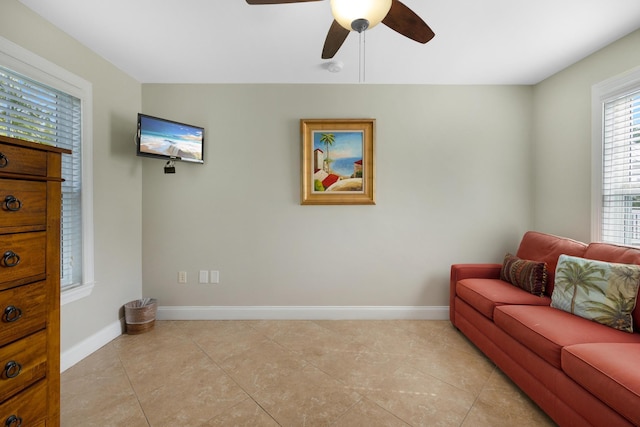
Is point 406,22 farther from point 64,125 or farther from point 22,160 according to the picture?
point 64,125

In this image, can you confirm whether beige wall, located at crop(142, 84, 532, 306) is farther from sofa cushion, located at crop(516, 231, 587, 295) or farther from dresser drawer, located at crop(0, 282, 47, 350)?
dresser drawer, located at crop(0, 282, 47, 350)

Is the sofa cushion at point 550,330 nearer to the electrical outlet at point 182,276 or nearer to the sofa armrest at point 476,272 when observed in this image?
the sofa armrest at point 476,272

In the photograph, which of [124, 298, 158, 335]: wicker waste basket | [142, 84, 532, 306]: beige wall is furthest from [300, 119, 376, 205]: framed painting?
[124, 298, 158, 335]: wicker waste basket

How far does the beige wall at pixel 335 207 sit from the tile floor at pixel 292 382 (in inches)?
19.0

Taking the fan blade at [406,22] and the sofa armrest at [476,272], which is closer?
the fan blade at [406,22]

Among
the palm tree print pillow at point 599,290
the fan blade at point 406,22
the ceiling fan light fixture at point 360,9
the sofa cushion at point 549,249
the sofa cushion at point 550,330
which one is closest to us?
the ceiling fan light fixture at point 360,9

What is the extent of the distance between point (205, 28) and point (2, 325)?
2.04 metres

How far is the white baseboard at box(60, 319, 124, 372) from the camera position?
1.96m

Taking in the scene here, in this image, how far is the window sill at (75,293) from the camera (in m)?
1.94

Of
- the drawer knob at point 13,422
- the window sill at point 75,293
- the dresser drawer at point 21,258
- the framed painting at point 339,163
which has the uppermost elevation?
the framed painting at point 339,163

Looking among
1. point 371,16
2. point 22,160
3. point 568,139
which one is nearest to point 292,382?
point 22,160

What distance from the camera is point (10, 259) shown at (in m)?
1.03

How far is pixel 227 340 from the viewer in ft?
7.82

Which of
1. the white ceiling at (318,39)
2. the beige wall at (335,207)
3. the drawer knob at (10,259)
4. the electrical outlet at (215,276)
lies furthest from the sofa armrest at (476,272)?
the drawer knob at (10,259)
